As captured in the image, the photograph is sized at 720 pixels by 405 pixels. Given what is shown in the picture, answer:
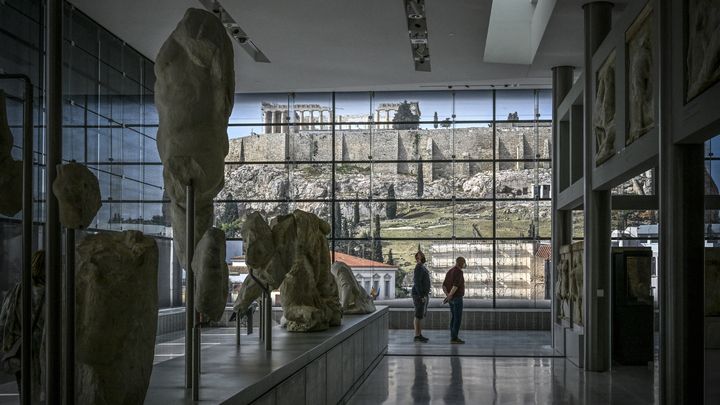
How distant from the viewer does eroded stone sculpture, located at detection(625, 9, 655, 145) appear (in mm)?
10211

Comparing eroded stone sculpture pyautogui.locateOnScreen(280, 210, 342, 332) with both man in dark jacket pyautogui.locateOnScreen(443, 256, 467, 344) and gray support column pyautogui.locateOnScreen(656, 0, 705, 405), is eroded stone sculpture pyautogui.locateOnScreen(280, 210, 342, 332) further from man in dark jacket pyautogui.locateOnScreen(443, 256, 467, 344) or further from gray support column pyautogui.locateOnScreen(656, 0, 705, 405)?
man in dark jacket pyautogui.locateOnScreen(443, 256, 467, 344)

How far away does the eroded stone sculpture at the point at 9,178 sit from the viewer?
165 inches

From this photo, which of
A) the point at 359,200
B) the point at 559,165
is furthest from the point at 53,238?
the point at 359,200

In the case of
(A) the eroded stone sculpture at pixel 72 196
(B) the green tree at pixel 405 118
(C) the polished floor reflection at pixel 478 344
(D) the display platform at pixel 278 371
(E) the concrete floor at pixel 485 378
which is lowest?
(C) the polished floor reflection at pixel 478 344

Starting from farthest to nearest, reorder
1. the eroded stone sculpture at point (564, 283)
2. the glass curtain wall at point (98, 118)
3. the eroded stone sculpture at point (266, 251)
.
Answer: the eroded stone sculpture at point (564, 283) → the glass curtain wall at point (98, 118) → the eroded stone sculpture at point (266, 251)

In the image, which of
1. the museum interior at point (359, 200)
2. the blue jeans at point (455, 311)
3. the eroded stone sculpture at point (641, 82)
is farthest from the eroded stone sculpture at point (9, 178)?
the blue jeans at point (455, 311)

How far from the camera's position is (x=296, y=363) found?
7.14 metres

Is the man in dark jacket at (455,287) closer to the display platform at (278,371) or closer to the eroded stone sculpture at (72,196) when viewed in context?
the display platform at (278,371)

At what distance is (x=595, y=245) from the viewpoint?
13844 mm

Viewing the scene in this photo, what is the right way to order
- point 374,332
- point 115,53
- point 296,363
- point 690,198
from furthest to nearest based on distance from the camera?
point 115,53
point 374,332
point 690,198
point 296,363

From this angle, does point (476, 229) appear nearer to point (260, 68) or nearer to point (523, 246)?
point (523, 246)

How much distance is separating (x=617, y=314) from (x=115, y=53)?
1149 cm

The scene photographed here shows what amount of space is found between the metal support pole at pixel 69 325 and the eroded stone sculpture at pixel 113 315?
0.59m

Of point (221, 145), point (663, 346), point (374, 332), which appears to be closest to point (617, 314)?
point (374, 332)
